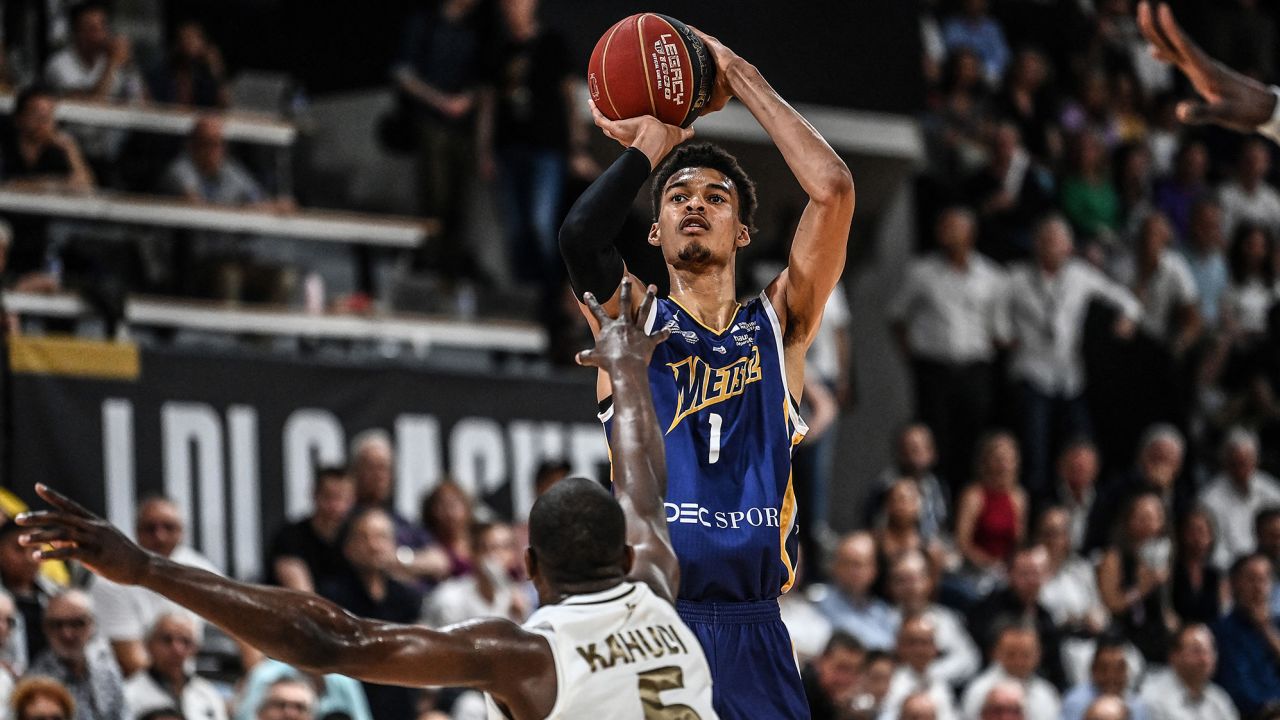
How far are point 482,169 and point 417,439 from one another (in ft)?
8.65

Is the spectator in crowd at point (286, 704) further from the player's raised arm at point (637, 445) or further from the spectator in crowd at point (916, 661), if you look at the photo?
the player's raised arm at point (637, 445)

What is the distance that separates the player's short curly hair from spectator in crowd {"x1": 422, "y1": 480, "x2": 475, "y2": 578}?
5873 millimetres

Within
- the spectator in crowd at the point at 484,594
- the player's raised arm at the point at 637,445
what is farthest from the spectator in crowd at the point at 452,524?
the player's raised arm at the point at 637,445

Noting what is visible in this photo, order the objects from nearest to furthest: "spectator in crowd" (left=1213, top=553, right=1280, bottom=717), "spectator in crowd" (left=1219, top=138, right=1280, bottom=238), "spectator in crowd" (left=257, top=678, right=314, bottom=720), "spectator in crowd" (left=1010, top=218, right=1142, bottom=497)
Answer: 1. "spectator in crowd" (left=257, top=678, right=314, bottom=720)
2. "spectator in crowd" (left=1213, top=553, right=1280, bottom=717)
3. "spectator in crowd" (left=1010, top=218, right=1142, bottom=497)
4. "spectator in crowd" (left=1219, top=138, right=1280, bottom=238)

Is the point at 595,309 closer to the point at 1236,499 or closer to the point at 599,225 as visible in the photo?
the point at 599,225

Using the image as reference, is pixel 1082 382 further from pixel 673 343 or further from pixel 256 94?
pixel 673 343

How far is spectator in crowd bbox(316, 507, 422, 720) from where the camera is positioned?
1112 centimetres

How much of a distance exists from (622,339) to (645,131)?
0.98 m

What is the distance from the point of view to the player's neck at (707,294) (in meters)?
6.43

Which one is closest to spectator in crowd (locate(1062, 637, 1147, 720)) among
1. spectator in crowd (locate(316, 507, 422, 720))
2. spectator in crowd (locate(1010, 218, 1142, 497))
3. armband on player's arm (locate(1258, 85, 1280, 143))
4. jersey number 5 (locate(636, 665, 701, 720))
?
spectator in crowd (locate(1010, 218, 1142, 497))

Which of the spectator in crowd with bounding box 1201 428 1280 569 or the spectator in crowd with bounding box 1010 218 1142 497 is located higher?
the spectator in crowd with bounding box 1010 218 1142 497

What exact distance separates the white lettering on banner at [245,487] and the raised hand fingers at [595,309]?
666 centimetres

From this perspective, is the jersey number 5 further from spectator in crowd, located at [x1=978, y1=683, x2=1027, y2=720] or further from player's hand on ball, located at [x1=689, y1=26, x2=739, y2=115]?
spectator in crowd, located at [x1=978, y1=683, x2=1027, y2=720]

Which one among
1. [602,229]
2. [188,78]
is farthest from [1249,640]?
[602,229]
